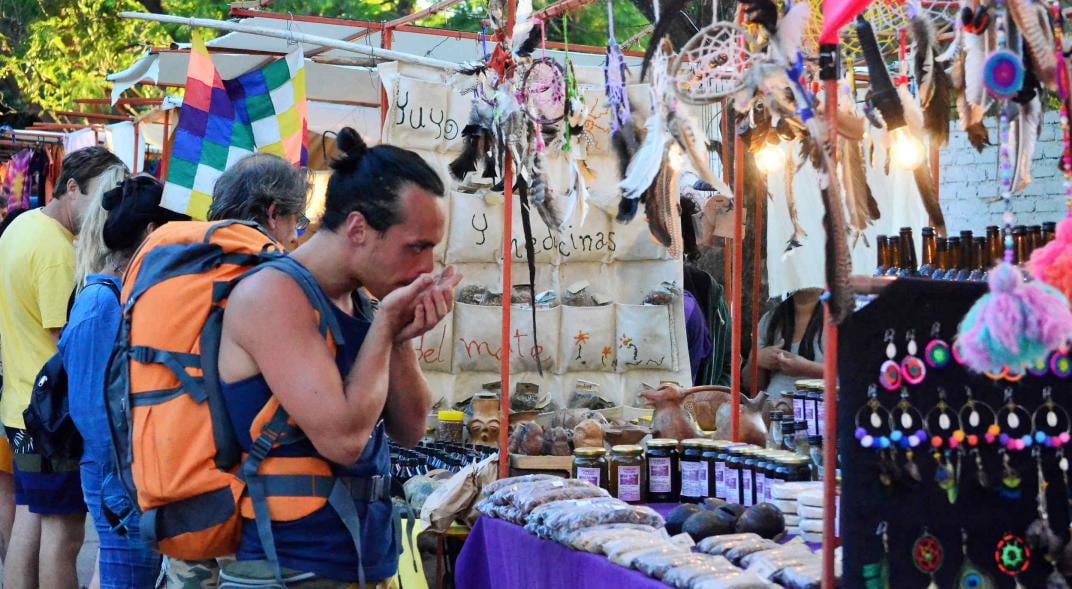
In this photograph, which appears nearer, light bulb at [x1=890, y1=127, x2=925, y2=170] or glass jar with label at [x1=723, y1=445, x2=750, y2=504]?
light bulb at [x1=890, y1=127, x2=925, y2=170]

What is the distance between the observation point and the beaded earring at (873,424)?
2129mm

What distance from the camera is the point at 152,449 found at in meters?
2.31

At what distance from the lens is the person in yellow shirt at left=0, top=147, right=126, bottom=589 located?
4.47 m

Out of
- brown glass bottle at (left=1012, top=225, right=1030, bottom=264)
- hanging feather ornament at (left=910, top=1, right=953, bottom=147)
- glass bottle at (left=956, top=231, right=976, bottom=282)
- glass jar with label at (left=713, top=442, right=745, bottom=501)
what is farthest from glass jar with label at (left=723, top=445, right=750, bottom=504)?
hanging feather ornament at (left=910, top=1, right=953, bottom=147)

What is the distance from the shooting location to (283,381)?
226 cm

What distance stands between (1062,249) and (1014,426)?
1.01 feet

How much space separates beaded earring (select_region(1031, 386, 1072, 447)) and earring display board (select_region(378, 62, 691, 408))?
13.6 feet

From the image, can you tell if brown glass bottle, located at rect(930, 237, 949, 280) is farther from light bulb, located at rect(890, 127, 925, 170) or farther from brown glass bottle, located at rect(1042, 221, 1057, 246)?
light bulb, located at rect(890, 127, 925, 170)

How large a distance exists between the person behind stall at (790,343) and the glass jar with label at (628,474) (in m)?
2.14

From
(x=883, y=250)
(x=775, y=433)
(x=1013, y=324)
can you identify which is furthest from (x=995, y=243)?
(x=1013, y=324)

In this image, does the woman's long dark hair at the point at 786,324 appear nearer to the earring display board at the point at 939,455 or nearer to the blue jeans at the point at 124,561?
the blue jeans at the point at 124,561

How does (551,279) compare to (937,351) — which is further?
(551,279)

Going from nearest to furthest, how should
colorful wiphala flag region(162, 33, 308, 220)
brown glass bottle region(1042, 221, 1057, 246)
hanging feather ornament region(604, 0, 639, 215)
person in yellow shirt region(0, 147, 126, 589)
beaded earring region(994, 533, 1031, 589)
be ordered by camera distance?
beaded earring region(994, 533, 1031, 589)
brown glass bottle region(1042, 221, 1057, 246)
hanging feather ornament region(604, 0, 639, 215)
person in yellow shirt region(0, 147, 126, 589)
colorful wiphala flag region(162, 33, 308, 220)

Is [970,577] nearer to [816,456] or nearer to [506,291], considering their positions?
[816,456]
